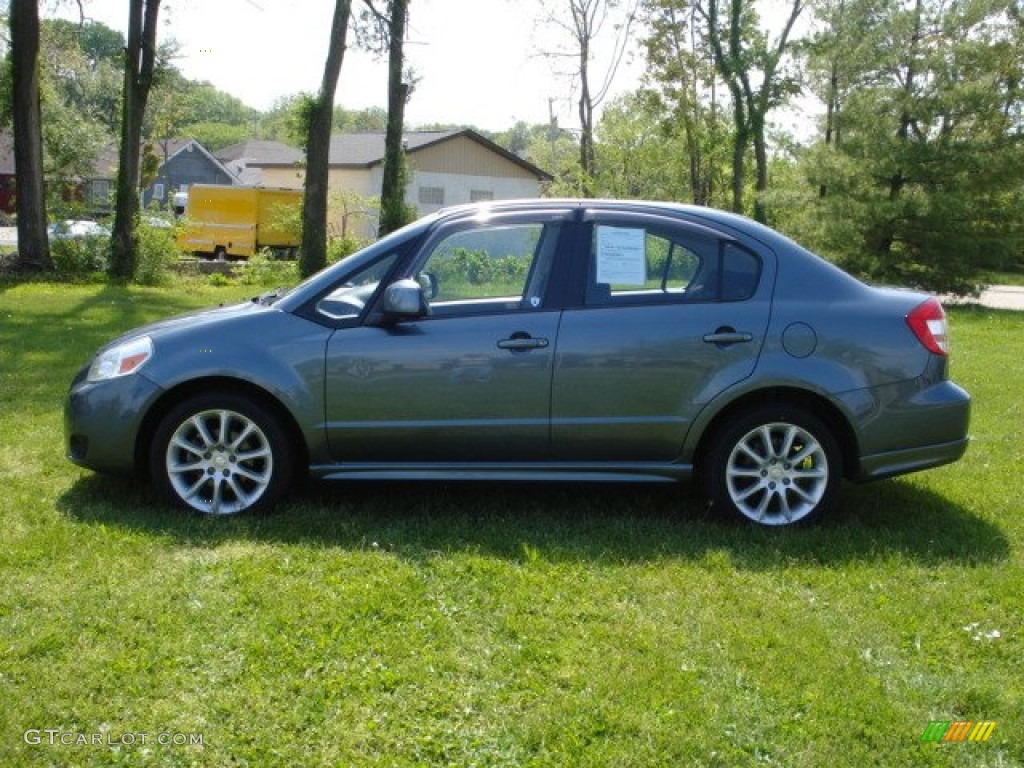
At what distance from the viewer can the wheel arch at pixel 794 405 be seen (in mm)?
5273

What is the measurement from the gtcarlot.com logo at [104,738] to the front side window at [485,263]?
2.72 m

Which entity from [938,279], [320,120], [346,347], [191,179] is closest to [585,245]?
[346,347]

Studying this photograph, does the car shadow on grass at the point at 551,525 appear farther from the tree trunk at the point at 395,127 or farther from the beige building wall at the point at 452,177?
the beige building wall at the point at 452,177

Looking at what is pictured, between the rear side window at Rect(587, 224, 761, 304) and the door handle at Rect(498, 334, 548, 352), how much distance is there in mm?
348

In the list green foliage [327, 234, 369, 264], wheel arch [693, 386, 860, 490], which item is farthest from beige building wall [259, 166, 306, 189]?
wheel arch [693, 386, 860, 490]

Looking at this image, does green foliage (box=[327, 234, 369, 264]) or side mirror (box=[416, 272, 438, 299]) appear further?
green foliage (box=[327, 234, 369, 264])

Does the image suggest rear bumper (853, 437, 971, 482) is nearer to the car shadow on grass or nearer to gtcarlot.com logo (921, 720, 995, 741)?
the car shadow on grass

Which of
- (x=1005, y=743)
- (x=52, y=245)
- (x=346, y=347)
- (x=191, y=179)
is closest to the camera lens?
(x=1005, y=743)

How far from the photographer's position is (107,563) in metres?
4.50

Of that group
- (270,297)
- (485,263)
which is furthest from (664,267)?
(270,297)

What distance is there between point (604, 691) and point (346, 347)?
243 cm

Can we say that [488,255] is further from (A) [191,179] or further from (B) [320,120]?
(A) [191,179]

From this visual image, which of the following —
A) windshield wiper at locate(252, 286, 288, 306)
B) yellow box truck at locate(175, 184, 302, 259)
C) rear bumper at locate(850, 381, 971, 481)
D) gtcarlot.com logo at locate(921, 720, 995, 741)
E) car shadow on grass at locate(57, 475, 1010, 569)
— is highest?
yellow box truck at locate(175, 184, 302, 259)

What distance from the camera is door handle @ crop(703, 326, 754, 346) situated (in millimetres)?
5172
